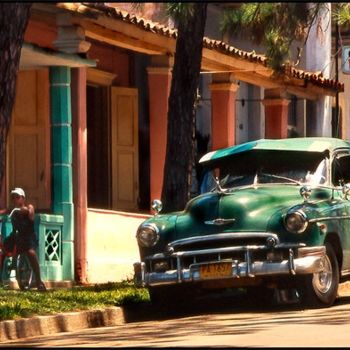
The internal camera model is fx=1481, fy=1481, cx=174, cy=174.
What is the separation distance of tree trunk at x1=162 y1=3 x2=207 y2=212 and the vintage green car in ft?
6.10

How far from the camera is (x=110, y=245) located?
23219mm

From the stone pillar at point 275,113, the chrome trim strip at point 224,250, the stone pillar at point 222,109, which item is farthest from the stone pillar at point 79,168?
the stone pillar at point 275,113

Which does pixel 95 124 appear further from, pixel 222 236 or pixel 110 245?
pixel 222 236

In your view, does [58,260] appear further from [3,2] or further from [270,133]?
[270,133]

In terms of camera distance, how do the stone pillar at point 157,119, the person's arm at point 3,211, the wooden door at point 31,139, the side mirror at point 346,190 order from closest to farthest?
1. the side mirror at point 346,190
2. the person's arm at point 3,211
3. the wooden door at point 31,139
4. the stone pillar at point 157,119

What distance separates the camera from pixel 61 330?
15.7 metres

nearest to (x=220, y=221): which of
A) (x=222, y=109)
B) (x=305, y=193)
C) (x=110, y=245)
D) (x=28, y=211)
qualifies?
(x=305, y=193)

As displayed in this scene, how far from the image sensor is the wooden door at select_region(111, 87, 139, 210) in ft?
86.7

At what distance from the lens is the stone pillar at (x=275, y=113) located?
103 feet

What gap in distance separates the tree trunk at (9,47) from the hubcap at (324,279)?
4.05 metres

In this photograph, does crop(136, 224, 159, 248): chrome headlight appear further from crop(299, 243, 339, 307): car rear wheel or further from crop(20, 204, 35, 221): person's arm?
crop(20, 204, 35, 221): person's arm

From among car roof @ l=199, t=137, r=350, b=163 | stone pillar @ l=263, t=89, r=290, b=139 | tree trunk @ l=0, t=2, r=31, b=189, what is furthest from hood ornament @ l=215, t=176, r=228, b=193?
stone pillar @ l=263, t=89, r=290, b=139

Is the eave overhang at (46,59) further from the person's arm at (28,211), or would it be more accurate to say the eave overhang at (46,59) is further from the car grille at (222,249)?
the car grille at (222,249)

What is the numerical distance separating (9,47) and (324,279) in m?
4.70
